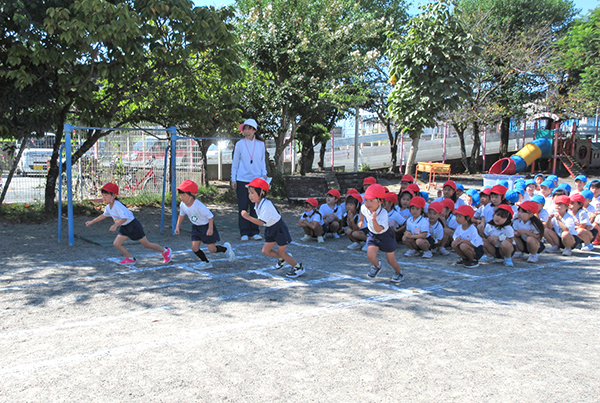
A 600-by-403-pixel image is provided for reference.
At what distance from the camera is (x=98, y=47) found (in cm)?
902

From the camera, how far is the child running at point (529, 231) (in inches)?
295

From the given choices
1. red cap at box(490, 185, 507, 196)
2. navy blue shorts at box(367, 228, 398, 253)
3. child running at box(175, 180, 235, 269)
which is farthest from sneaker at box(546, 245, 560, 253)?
child running at box(175, 180, 235, 269)

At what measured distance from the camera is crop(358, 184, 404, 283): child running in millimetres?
5863

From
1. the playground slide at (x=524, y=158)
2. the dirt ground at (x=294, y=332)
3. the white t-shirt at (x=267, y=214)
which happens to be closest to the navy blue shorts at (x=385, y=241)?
the dirt ground at (x=294, y=332)

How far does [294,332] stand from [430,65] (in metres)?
10.8

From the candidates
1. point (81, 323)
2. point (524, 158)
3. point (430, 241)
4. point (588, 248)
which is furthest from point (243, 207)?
point (524, 158)

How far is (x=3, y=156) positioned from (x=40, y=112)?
1911 millimetres

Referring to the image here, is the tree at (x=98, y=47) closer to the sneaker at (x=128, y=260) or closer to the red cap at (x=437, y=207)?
the sneaker at (x=128, y=260)

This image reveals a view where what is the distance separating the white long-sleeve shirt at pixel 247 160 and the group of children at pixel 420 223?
1164 mm

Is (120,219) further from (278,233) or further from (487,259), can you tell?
(487,259)

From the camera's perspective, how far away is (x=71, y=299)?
17.6 feet

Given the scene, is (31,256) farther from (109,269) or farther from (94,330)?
(94,330)

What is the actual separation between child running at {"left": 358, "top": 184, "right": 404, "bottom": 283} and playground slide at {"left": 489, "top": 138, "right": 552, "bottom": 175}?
15685mm

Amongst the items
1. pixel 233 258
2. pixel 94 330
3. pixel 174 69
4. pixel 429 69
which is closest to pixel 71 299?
pixel 94 330
